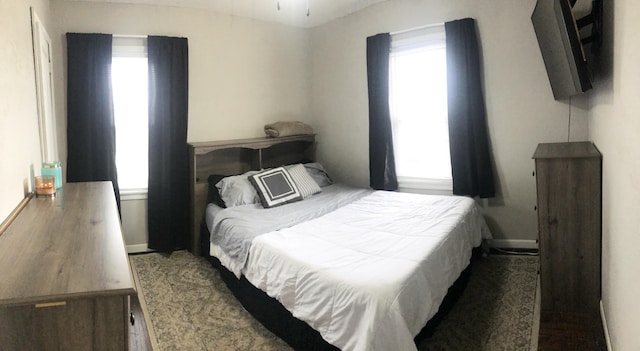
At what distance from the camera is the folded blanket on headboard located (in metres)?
4.20

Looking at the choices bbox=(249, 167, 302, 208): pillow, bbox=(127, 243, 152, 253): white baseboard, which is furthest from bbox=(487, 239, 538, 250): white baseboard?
bbox=(127, 243, 152, 253): white baseboard

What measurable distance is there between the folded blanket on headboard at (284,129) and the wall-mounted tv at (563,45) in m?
2.44

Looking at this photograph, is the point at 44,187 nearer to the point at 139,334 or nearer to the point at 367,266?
the point at 139,334

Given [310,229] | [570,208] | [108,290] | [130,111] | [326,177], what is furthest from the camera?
[326,177]

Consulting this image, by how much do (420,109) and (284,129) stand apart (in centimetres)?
141

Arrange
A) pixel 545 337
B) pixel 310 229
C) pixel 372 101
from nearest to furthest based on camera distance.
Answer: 1. pixel 545 337
2. pixel 310 229
3. pixel 372 101

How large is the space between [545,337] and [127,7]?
4006mm

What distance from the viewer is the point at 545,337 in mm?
2172

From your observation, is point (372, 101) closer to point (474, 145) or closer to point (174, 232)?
point (474, 145)

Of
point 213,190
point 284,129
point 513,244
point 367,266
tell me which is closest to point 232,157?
point 213,190

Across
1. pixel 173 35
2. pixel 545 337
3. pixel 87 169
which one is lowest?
pixel 545 337

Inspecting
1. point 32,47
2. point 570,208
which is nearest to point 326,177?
point 570,208

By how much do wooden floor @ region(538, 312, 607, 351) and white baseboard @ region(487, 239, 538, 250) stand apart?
1132 mm

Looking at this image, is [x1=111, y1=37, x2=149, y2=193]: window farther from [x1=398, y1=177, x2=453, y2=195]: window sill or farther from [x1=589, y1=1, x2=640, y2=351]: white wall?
[x1=589, y1=1, x2=640, y2=351]: white wall
